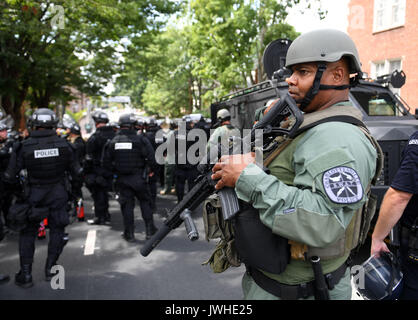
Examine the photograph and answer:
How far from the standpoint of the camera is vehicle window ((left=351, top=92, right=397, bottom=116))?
5156 mm

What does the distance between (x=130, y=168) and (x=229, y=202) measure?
4.09 metres

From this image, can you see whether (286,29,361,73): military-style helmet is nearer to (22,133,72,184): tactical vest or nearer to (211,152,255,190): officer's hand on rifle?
(211,152,255,190): officer's hand on rifle

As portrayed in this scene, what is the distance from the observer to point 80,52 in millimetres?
12250

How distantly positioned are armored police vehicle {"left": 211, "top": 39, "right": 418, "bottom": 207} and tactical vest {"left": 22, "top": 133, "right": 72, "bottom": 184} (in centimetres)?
270

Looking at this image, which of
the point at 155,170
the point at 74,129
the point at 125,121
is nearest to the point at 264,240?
the point at 125,121

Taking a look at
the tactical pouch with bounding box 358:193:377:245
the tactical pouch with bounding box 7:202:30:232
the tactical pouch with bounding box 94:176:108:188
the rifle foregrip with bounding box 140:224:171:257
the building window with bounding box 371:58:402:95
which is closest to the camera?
the tactical pouch with bounding box 358:193:377:245

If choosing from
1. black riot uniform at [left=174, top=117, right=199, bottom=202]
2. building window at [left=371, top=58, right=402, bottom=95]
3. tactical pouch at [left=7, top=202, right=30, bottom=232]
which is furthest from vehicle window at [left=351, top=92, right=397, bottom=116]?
building window at [left=371, top=58, right=402, bottom=95]

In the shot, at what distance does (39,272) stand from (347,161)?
4.16m

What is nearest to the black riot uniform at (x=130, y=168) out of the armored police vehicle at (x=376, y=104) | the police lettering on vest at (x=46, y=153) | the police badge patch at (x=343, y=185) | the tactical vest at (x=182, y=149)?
the police lettering on vest at (x=46, y=153)

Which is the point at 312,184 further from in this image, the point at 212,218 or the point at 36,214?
the point at 36,214

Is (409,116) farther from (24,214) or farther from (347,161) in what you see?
(24,214)

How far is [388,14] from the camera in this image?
13.2 metres

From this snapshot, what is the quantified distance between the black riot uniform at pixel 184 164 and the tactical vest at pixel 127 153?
161 centimetres
